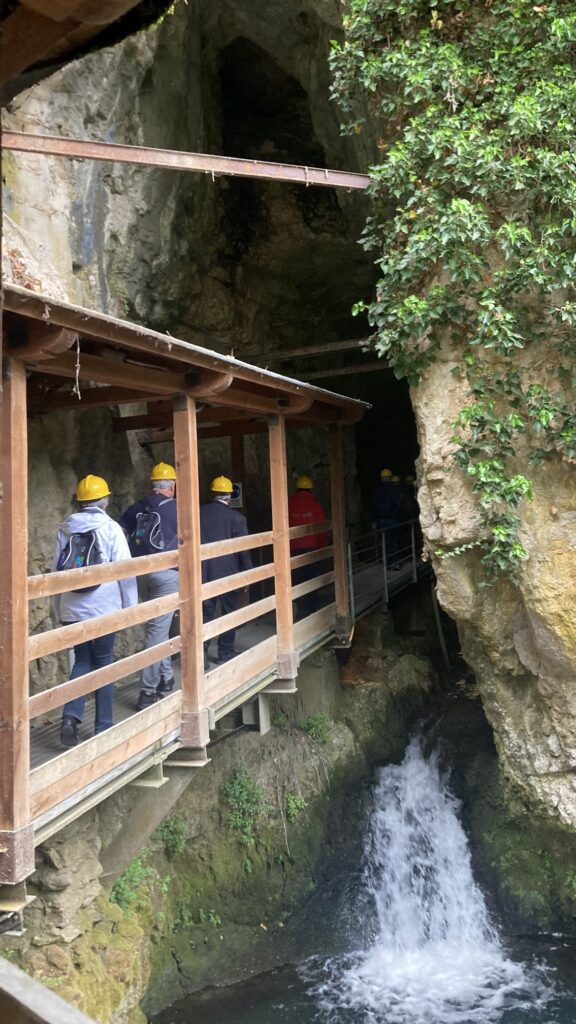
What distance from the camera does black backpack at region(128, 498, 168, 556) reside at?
5.91 meters

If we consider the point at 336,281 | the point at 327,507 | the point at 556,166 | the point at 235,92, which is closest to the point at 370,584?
the point at 327,507

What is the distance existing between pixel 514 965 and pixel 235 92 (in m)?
11.9

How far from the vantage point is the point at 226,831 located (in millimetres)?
8102

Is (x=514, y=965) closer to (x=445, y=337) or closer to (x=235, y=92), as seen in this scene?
(x=445, y=337)

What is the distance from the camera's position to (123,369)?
4.93m

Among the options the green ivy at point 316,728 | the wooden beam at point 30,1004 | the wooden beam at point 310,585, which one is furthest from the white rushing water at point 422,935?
the wooden beam at point 30,1004

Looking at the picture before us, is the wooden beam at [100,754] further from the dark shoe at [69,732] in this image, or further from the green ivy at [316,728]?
the green ivy at [316,728]

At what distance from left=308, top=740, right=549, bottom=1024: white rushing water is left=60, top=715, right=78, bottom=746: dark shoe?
4.30m

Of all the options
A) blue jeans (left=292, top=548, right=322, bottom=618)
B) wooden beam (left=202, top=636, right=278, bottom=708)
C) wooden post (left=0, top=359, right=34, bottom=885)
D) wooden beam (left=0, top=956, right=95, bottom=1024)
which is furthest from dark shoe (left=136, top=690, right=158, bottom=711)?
wooden beam (left=0, top=956, right=95, bottom=1024)

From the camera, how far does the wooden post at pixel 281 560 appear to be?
7090 mm

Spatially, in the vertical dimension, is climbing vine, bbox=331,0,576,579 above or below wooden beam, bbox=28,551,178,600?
above

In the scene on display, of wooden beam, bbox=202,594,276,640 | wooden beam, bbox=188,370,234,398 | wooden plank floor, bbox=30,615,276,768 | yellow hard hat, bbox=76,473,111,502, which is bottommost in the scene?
wooden plank floor, bbox=30,615,276,768

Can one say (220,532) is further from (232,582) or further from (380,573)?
(380,573)

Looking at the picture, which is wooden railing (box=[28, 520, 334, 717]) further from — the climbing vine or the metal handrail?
the metal handrail
